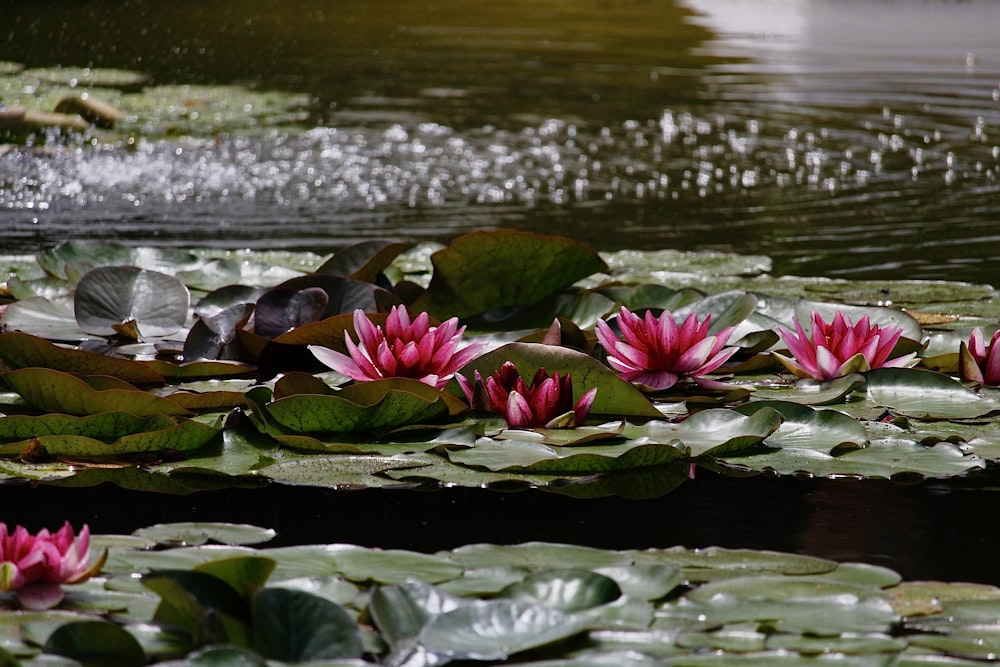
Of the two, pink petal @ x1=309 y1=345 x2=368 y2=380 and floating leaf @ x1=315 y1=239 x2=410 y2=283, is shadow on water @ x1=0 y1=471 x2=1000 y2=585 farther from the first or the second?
floating leaf @ x1=315 y1=239 x2=410 y2=283

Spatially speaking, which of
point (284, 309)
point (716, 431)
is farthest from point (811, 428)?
point (284, 309)

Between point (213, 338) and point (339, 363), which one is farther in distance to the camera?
point (213, 338)

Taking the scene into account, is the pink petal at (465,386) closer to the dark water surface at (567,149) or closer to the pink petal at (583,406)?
the pink petal at (583,406)

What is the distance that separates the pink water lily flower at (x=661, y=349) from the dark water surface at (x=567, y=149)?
127cm

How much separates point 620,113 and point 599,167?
1071 millimetres

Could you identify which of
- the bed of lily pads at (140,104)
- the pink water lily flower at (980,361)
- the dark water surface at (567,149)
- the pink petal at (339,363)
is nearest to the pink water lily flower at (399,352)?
the pink petal at (339,363)

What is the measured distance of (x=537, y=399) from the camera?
1.51 meters

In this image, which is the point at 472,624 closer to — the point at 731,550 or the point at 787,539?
the point at 731,550

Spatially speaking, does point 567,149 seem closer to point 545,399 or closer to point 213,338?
point 213,338

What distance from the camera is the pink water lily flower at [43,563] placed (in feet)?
3.32

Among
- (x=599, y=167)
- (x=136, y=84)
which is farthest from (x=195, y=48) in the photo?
(x=599, y=167)

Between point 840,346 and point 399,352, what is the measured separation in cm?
63

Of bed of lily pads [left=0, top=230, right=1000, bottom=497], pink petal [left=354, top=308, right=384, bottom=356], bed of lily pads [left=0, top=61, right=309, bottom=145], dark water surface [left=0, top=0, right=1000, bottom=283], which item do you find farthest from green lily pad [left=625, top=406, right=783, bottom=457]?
bed of lily pads [left=0, top=61, right=309, bottom=145]

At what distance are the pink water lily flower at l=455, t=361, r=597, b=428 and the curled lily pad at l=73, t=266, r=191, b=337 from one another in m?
0.63
